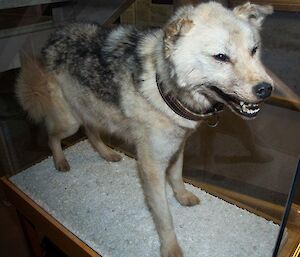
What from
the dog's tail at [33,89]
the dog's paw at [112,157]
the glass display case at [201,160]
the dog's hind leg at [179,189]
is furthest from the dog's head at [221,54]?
the dog's paw at [112,157]

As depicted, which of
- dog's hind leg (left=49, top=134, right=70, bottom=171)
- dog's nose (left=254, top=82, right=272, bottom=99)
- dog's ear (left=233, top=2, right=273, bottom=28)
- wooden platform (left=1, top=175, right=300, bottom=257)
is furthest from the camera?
dog's hind leg (left=49, top=134, right=70, bottom=171)

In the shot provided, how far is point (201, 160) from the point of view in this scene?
1.90 m

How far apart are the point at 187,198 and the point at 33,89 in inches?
35.2

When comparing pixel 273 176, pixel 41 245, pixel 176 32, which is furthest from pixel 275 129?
pixel 41 245

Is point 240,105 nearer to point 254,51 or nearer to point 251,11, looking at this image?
point 254,51

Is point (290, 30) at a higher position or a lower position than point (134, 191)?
higher

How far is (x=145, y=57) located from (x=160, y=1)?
242 millimetres

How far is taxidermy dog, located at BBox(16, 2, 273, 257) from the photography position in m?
0.83

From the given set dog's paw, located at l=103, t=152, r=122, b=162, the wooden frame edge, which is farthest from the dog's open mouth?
dog's paw, located at l=103, t=152, r=122, b=162

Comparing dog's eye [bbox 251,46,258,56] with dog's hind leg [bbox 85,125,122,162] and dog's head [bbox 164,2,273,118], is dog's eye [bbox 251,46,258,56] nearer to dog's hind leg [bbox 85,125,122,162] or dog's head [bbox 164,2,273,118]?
dog's head [bbox 164,2,273,118]

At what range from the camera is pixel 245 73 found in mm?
788

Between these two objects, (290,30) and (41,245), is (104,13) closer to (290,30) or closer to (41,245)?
(290,30)

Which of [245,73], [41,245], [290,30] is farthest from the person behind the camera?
[41,245]

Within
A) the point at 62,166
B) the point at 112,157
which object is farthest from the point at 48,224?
the point at 112,157
